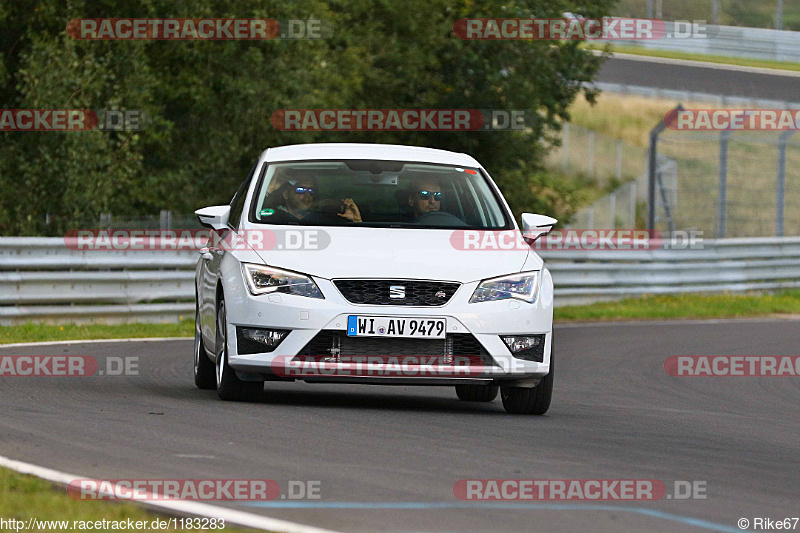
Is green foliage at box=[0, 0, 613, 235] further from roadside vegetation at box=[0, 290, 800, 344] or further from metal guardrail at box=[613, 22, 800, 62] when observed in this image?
metal guardrail at box=[613, 22, 800, 62]

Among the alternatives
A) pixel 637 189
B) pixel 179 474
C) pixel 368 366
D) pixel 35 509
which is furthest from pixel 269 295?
pixel 637 189

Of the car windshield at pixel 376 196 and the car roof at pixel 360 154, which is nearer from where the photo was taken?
the car windshield at pixel 376 196

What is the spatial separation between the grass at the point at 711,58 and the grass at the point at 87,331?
3215 centimetres

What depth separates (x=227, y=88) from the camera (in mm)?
25719

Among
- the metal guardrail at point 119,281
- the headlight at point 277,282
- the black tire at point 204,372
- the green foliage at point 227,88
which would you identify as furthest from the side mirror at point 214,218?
the green foliage at point 227,88

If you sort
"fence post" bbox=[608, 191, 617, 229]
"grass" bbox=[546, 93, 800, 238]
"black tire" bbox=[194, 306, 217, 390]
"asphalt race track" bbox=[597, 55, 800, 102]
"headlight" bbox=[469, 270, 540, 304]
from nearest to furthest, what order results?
"headlight" bbox=[469, 270, 540, 304]
"black tire" bbox=[194, 306, 217, 390]
"grass" bbox=[546, 93, 800, 238]
"fence post" bbox=[608, 191, 617, 229]
"asphalt race track" bbox=[597, 55, 800, 102]

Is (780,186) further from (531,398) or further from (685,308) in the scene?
(531,398)

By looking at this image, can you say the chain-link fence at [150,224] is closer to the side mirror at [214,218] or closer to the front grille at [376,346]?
the side mirror at [214,218]

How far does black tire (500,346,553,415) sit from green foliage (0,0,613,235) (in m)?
13.8

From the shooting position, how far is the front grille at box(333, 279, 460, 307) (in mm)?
9195

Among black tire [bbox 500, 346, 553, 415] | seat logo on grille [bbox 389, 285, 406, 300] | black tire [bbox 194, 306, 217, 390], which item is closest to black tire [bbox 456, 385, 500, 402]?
black tire [bbox 500, 346, 553, 415]

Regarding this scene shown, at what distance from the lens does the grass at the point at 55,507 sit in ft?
18.6

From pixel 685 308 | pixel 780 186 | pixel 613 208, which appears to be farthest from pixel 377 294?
pixel 613 208

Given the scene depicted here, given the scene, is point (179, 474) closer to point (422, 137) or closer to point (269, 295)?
point (269, 295)
